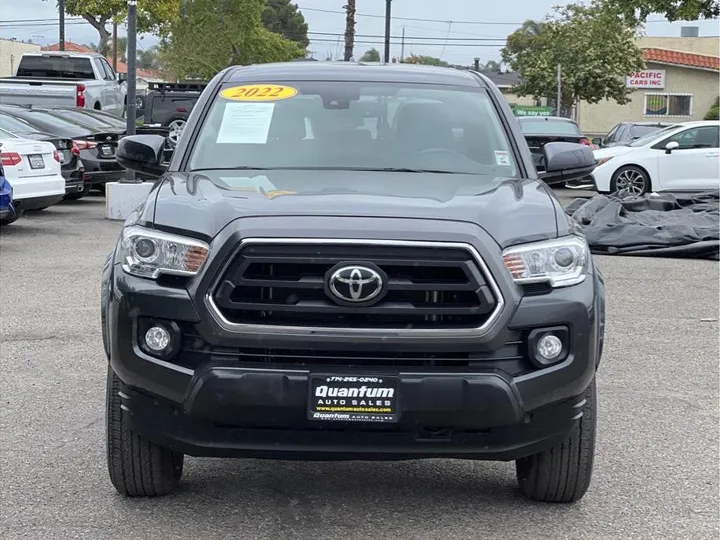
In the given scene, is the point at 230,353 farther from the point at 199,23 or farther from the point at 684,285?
the point at 199,23

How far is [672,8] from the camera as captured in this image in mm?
22250

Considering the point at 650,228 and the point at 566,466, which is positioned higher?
the point at 566,466

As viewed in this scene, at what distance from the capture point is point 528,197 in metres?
4.54

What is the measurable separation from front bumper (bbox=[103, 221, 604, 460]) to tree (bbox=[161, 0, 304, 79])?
54089 millimetres

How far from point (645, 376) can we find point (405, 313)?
11.9ft

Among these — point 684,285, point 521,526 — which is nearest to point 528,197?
point 521,526

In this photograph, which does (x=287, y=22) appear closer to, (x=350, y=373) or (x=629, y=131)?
(x=629, y=131)

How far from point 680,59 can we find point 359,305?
52.8m

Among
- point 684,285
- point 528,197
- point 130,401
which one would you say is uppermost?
point 528,197

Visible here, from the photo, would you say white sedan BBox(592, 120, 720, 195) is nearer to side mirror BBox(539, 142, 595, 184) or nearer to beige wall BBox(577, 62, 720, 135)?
side mirror BBox(539, 142, 595, 184)

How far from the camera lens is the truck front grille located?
3.89 metres

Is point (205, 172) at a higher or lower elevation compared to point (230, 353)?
higher

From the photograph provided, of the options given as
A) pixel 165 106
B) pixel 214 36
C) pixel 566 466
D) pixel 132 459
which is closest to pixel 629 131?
pixel 165 106

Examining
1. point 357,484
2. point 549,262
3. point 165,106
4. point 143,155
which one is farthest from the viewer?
point 165,106
